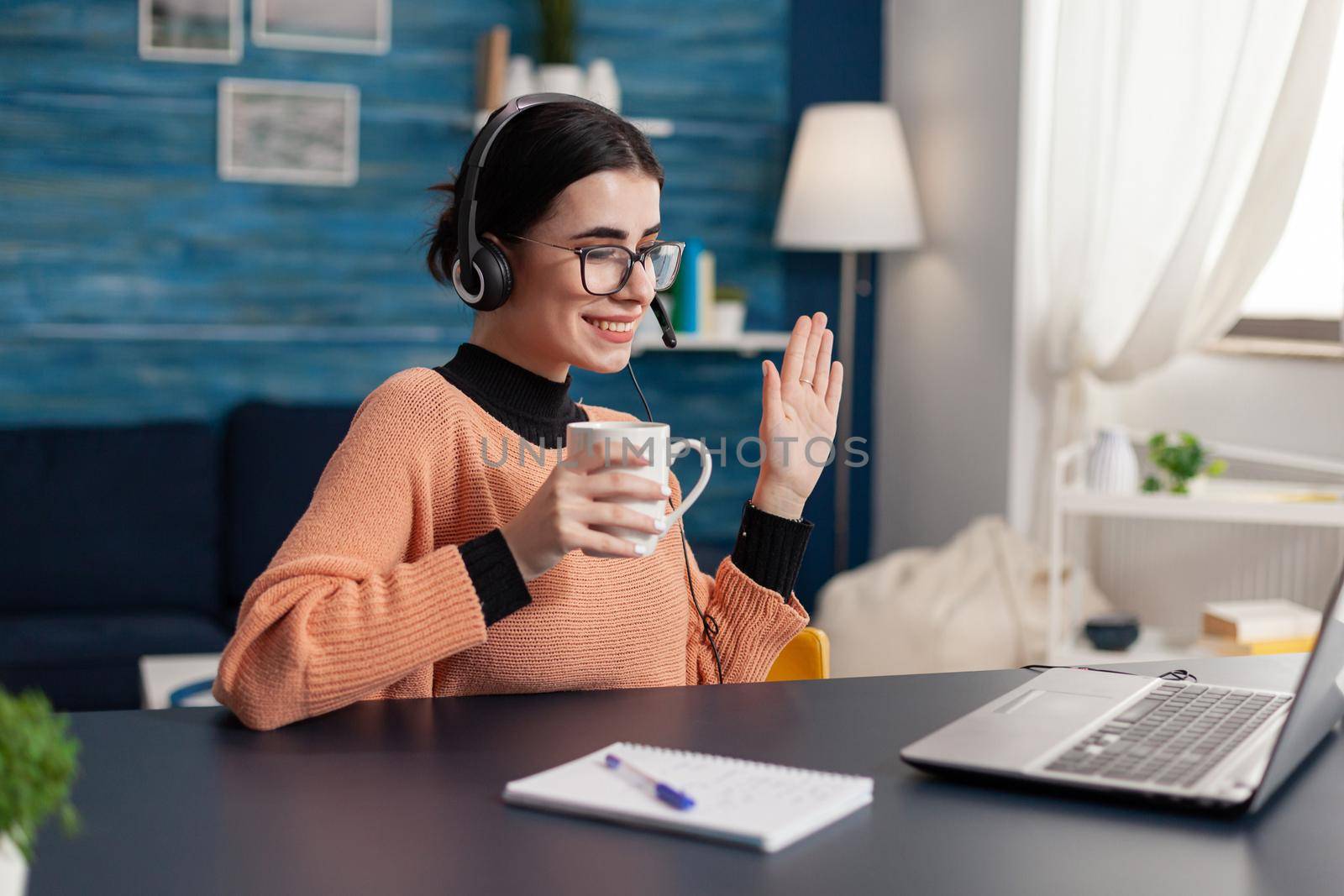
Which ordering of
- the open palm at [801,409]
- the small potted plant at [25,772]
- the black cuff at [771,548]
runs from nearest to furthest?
the small potted plant at [25,772] < the open palm at [801,409] < the black cuff at [771,548]

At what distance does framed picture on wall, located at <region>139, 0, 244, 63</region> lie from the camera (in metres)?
3.79

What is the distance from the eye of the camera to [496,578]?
115cm

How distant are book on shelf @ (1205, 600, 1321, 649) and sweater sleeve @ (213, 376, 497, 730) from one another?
196 centimetres

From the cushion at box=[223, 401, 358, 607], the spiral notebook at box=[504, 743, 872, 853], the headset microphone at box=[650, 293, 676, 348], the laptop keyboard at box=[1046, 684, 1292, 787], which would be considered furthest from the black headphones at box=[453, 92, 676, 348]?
the cushion at box=[223, 401, 358, 607]

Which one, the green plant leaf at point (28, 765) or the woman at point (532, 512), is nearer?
the green plant leaf at point (28, 765)

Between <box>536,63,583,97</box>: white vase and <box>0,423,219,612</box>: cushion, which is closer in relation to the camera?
<box>0,423,219,612</box>: cushion

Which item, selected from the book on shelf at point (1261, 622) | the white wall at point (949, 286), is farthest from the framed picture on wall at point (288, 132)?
the book on shelf at point (1261, 622)

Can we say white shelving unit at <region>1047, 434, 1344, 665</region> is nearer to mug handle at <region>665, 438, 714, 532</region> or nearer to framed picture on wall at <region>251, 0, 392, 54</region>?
mug handle at <region>665, 438, 714, 532</region>

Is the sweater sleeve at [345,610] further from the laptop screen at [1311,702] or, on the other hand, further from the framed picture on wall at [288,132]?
the framed picture on wall at [288,132]

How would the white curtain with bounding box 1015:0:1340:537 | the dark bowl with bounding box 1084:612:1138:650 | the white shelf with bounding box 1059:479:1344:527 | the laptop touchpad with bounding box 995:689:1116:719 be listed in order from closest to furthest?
the laptop touchpad with bounding box 995:689:1116:719
the white shelf with bounding box 1059:479:1344:527
the white curtain with bounding box 1015:0:1340:537
the dark bowl with bounding box 1084:612:1138:650

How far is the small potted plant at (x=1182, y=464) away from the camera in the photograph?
9.40ft

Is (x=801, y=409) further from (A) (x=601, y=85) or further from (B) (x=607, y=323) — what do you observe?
(A) (x=601, y=85)

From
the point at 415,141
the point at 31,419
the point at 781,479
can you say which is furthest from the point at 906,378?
the point at 781,479

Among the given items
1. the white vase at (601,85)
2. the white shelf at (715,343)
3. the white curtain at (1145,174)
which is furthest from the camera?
the white shelf at (715,343)
